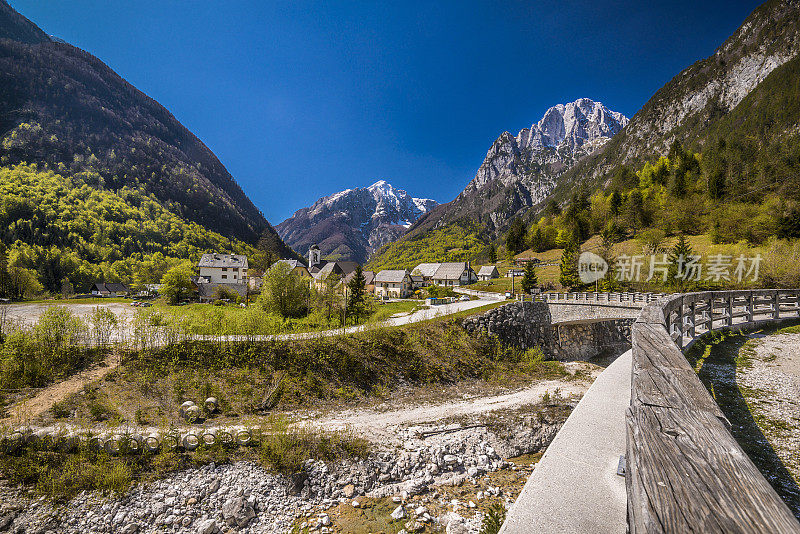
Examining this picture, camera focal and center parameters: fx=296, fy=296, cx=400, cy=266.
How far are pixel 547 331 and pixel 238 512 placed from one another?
2402 centimetres

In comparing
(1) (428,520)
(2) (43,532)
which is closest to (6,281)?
(2) (43,532)

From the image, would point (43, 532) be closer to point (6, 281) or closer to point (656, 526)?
point (656, 526)

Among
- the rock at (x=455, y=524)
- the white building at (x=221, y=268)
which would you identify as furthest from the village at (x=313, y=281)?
the rock at (x=455, y=524)

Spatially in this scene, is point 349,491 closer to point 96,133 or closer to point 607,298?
point 607,298

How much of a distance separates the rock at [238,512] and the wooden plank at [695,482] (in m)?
10.1

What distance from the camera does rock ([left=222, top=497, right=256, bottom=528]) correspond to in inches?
312

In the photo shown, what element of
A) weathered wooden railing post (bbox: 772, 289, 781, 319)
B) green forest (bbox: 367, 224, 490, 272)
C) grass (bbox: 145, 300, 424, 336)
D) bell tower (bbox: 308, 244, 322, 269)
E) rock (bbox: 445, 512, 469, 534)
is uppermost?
green forest (bbox: 367, 224, 490, 272)

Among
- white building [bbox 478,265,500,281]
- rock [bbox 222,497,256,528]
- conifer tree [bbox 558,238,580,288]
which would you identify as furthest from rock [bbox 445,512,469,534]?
white building [bbox 478,265,500,281]

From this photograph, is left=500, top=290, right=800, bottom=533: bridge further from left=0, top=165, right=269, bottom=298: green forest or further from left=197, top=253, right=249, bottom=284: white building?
left=0, top=165, right=269, bottom=298: green forest

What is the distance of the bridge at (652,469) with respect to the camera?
983 millimetres

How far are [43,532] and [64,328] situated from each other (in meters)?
11.2

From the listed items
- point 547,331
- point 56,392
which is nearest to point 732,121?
point 547,331

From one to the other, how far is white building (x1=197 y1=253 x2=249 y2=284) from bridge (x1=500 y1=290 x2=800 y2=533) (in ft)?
210

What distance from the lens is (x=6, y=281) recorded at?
41.1 meters
